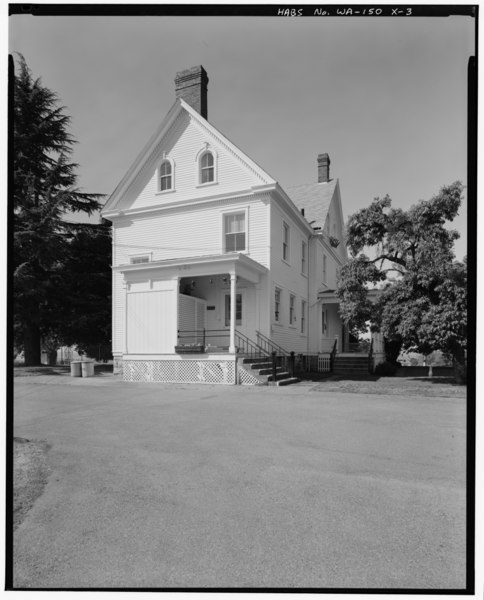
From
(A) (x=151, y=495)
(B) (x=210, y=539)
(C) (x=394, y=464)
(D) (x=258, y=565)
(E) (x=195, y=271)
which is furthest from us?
(E) (x=195, y=271)

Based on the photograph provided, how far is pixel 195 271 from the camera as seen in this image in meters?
13.4

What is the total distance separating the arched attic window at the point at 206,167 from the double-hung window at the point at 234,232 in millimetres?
1646

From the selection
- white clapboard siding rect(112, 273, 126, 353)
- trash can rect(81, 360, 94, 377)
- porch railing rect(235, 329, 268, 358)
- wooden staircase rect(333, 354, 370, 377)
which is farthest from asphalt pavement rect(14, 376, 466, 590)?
wooden staircase rect(333, 354, 370, 377)

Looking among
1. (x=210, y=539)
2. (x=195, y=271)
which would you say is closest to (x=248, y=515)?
(x=210, y=539)

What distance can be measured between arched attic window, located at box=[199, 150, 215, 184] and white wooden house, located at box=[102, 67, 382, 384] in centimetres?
4

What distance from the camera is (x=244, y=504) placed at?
3129 mm

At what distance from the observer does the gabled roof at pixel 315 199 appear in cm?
1953

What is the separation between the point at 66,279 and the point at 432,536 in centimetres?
1639

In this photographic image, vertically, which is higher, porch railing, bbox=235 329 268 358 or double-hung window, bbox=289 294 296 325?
double-hung window, bbox=289 294 296 325

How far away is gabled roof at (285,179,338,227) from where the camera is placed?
19531 millimetres

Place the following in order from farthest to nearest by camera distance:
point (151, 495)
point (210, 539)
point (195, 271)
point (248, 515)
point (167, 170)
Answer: point (167, 170), point (195, 271), point (151, 495), point (248, 515), point (210, 539)

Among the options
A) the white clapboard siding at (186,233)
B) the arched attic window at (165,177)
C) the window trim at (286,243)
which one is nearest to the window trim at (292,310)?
the window trim at (286,243)

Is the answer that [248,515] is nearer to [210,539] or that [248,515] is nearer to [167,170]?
[210,539]

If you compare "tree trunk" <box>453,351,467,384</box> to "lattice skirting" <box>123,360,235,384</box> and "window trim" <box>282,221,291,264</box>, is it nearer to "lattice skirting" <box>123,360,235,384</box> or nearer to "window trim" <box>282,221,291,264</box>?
"lattice skirting" <box>123,360,235,384</box>
